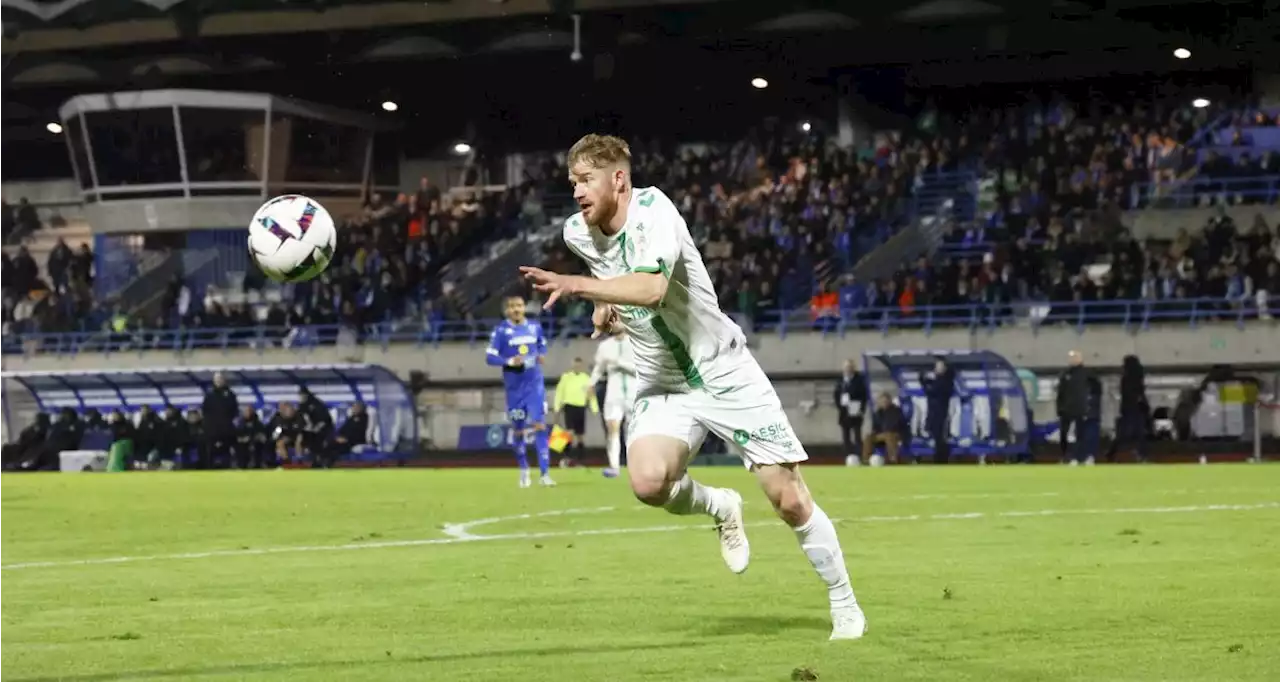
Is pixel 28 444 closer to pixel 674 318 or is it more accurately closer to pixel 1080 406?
pixel 1080 406

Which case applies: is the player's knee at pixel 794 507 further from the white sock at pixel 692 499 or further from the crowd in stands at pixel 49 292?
the crowd in stands at pixel 49 292

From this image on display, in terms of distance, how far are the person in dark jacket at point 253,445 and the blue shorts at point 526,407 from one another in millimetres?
15770

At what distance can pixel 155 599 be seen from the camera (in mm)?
9641

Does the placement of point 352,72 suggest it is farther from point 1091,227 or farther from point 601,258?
point 601,258

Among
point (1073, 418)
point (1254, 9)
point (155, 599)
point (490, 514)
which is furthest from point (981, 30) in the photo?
point (155, 599)

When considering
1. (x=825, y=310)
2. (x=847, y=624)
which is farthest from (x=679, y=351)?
(x=825, y=310)

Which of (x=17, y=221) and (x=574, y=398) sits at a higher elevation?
(x=17, y=221)

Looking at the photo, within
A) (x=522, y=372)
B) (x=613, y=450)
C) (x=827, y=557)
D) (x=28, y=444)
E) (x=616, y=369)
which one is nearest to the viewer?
(x=827, y=557)

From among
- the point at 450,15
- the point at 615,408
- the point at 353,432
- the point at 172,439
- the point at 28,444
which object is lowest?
the point at 28,444

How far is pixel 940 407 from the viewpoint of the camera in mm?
32438

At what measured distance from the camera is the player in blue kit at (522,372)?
2173 cm

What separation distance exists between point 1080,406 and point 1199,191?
37.6 ft

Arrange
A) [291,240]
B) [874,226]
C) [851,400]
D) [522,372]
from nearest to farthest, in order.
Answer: [291,240] → [522,372] → [851,400] → [874,226]

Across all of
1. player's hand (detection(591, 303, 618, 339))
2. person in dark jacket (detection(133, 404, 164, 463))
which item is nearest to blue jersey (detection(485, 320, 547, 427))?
player's hand (detection(591, 303, 618, 339))
